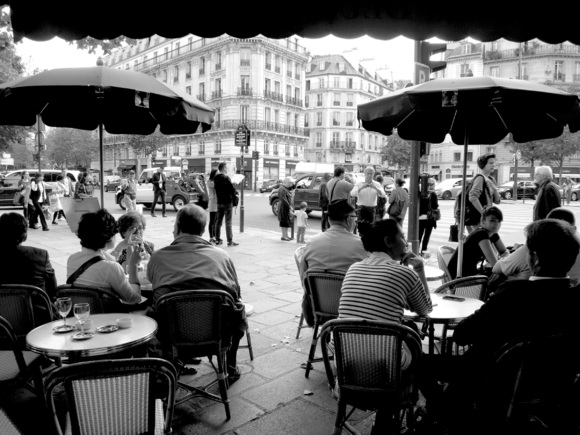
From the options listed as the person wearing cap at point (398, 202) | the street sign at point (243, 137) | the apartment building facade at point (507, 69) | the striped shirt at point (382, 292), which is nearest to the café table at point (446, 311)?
the striped shirt at point (382, 292)

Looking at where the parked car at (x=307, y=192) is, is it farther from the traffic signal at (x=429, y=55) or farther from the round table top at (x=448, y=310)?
the round table top at (x=448, y=310)

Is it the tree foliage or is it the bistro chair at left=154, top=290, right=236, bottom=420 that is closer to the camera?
the bistro chair at left=154, top=290, right=236, bottom=420

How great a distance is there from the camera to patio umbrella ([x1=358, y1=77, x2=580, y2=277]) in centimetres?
411


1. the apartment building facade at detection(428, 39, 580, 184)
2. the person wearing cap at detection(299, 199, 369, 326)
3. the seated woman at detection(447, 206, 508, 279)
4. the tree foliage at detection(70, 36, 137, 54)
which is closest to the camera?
the person wearing cap at detection(299, 199, 369, 326)

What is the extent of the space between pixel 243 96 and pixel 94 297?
47437 millimetres

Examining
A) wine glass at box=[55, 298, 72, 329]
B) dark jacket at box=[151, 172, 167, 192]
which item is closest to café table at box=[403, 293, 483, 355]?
wine glass at box=[55, 298, 72, 329]

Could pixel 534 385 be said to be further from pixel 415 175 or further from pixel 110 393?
pixel 415 175

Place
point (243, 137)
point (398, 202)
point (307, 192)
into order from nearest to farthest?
point (398, 202), point (243, 137), point (307, 192)

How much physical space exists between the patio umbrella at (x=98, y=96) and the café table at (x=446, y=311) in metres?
3.02

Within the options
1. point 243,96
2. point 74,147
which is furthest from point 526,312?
point 74,147

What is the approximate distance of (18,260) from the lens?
356cm

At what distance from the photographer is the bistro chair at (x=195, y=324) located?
10.3 feet

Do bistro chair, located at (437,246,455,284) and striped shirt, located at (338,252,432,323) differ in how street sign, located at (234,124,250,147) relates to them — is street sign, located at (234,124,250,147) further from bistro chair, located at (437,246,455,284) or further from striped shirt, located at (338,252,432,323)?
striped shirt, located at (338,252,432,323)

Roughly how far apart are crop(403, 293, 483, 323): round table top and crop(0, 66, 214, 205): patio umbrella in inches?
119
